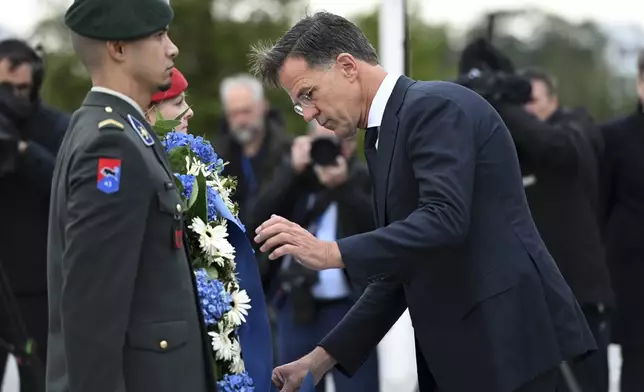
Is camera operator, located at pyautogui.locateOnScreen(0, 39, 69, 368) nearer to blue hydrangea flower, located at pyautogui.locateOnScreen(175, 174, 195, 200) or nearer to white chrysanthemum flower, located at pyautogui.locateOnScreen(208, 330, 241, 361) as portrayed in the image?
blue hydrangea flower, located at pyautogui.locateOnScreen(175, 174, 195, 200)

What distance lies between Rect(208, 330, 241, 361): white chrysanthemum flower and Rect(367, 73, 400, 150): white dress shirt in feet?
2.40

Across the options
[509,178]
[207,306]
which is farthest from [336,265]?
[509,178]

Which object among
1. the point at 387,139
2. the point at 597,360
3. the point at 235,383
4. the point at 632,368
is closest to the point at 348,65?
the point at 387,139

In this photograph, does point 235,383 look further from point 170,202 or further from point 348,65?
point 348,65

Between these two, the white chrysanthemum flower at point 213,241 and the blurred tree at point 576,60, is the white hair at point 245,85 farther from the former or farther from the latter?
the blurred tree at point 576,60

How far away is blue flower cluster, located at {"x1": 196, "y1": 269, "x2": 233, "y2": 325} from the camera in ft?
10.3

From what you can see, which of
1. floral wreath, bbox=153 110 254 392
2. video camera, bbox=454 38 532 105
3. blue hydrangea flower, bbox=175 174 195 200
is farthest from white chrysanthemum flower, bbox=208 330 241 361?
video camera, bbox=454 38 532 105

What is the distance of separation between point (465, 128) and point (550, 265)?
0.49 meters

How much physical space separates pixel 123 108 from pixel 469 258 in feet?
3.43

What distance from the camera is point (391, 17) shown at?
6.87 meters

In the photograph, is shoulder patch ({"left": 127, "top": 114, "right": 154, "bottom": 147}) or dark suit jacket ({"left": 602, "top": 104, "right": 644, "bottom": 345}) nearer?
shoulder patch ({"left": 127, "top": 114, "right": 154, "bottom": 147})

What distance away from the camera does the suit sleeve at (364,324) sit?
3738 mm

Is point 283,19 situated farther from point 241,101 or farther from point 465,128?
point 465,128

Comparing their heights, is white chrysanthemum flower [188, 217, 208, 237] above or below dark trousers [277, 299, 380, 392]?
above
